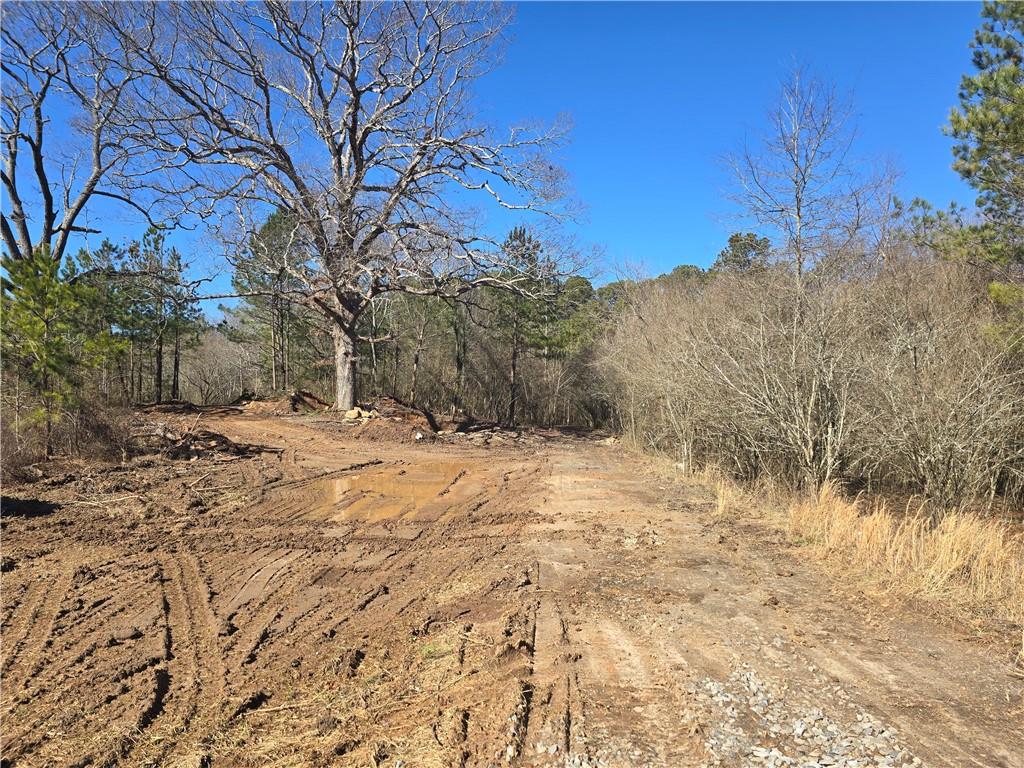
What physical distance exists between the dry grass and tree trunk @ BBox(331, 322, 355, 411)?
15964 millimetres

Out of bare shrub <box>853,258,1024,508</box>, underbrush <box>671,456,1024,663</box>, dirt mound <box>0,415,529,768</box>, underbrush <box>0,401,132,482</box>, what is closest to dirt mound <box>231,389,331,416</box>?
underbrush <box>0,401,132,482</box>

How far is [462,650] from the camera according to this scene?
13.9 ft

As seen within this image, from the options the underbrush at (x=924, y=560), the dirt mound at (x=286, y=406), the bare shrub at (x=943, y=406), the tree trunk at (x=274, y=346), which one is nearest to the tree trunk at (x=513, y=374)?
the dirt mound at (x=286, y=406)

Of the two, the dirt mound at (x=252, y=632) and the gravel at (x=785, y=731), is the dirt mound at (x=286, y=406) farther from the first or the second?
the gravel at (x=785, y=731)

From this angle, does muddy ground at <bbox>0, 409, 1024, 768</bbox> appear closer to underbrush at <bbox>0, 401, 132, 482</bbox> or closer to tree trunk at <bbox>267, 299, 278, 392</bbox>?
underbrush at <bbox>0, 401, 132, 482</bbox>

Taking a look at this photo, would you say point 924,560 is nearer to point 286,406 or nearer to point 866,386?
point 866,386

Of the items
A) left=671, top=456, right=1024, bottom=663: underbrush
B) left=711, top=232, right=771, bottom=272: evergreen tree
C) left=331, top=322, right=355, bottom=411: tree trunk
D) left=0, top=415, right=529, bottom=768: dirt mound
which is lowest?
left=0, top=415, right=529, bottom=768: dirt mound

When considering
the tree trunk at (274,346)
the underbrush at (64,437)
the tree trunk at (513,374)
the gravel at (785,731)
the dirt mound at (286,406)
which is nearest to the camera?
the gravel at (785,731)

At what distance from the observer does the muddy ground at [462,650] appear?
318 centimetres

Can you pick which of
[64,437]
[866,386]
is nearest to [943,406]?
[866,386]

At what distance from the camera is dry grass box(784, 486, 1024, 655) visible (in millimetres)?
4918

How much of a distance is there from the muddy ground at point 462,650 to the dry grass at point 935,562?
0.40 m

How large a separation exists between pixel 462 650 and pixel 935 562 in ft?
14.0

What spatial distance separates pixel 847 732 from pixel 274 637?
386cm
